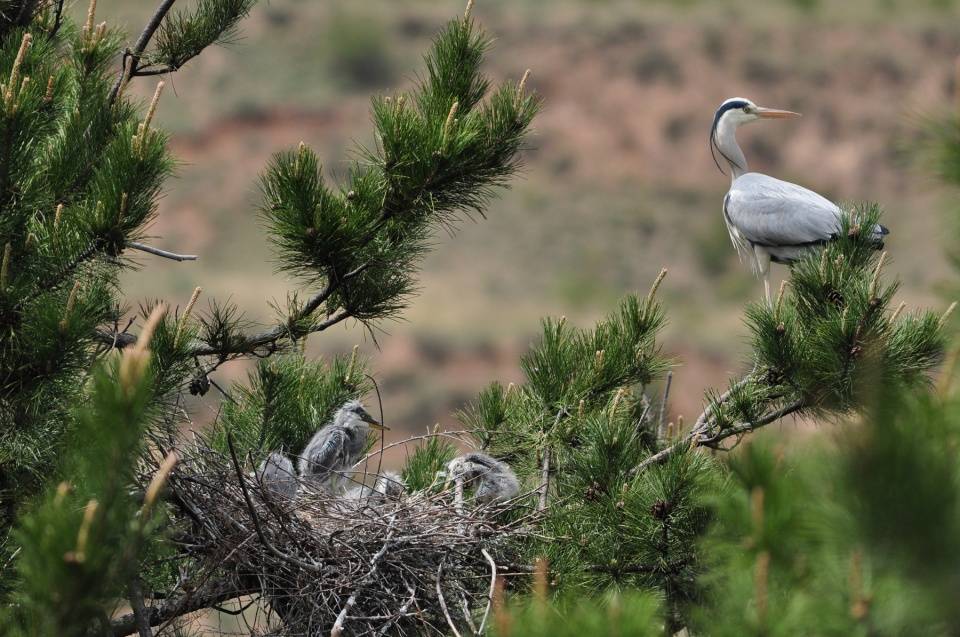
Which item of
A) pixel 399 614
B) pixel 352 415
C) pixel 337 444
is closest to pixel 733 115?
pixel 352 415

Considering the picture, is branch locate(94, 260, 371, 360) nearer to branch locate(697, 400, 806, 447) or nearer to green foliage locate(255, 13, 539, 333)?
green foliage locate(255, 13, 539, 333)

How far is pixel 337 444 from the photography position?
6.99 metres

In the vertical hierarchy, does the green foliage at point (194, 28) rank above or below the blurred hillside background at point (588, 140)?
below

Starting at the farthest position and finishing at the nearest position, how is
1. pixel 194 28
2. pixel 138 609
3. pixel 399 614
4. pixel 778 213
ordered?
pixel 778 213
pixel 194 28
pixel 399 614
pixel 138 609

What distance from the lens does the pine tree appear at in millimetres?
4859

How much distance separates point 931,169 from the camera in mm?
2922

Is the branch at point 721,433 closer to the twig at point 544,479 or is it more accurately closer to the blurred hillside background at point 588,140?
the twig at point 544,479

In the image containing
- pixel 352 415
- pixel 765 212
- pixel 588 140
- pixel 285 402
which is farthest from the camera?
pixel 588 140

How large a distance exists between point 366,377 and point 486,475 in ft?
3.08

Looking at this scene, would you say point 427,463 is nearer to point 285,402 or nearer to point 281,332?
point 285,402

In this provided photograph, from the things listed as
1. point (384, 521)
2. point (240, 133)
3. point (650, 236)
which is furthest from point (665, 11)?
point (384, 521)

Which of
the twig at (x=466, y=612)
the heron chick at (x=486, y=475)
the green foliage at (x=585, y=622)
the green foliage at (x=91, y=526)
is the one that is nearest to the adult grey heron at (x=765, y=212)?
the heron chick at (x=486, y=475)

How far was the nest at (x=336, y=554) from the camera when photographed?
5320mm

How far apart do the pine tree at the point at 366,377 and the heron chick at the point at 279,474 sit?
106mm
